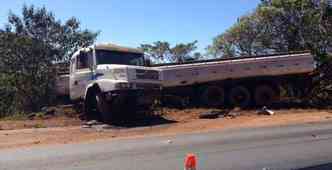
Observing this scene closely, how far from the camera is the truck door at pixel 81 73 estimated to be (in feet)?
65.0

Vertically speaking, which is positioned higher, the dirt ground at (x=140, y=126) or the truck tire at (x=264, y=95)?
the truck tire at (x=264, y=95)

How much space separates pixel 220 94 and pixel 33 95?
9841 millimetres

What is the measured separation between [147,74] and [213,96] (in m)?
6.60

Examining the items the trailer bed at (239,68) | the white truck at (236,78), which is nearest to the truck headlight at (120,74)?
the white truck at (236,78)

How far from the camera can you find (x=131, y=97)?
737 inches

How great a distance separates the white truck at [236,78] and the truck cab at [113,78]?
4.39m

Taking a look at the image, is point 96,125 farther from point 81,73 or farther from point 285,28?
point 285,28

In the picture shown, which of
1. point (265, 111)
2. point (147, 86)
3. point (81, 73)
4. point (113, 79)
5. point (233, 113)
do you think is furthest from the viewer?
point (265, 111)

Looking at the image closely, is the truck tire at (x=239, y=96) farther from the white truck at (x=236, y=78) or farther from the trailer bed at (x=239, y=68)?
the trailer bed at (x=239, y=68)

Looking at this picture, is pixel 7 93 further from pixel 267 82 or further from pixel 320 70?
pixel 320 70

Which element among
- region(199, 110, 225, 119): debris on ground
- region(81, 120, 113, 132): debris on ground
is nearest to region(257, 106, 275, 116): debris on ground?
region(199, 110, 225, 119): debris on ground

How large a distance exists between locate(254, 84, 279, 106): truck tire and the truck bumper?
736 cm

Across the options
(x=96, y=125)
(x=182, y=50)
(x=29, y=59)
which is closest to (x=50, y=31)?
(x=29, y=59)

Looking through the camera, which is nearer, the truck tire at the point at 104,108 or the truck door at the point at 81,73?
the truck tire at the point at 104,108
